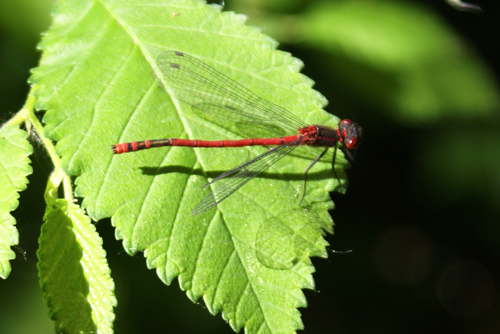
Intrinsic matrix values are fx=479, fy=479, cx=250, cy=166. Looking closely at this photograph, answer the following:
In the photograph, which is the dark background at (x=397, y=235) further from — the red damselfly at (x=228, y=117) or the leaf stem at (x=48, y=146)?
the leaf stem at (x=48, y=146)

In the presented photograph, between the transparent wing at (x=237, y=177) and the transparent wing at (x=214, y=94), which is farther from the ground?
the transparent wing at (x=214, y=94)

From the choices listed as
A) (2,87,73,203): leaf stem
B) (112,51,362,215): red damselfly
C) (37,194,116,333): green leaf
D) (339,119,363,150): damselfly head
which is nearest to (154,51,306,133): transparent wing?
(112,51,362,215): red damselfly

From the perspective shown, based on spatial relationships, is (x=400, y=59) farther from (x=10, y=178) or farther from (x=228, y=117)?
(x=10, y=178)

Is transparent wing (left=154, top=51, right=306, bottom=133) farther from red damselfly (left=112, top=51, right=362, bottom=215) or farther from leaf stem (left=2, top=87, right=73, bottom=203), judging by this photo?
leaf stem (left=2, top=87, right=73, bottom=203)

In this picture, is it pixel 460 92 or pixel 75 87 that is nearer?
pixel 75 87

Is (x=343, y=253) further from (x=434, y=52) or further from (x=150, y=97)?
(x=150, y=97)

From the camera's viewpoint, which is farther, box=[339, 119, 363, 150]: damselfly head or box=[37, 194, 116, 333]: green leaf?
box=[339, 119, 363, 150]: damselfly head

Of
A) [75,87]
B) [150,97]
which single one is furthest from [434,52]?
[75,87]

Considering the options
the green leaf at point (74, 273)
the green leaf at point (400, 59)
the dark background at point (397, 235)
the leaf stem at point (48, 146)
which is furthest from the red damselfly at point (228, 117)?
the dark background at point (397, 235)
